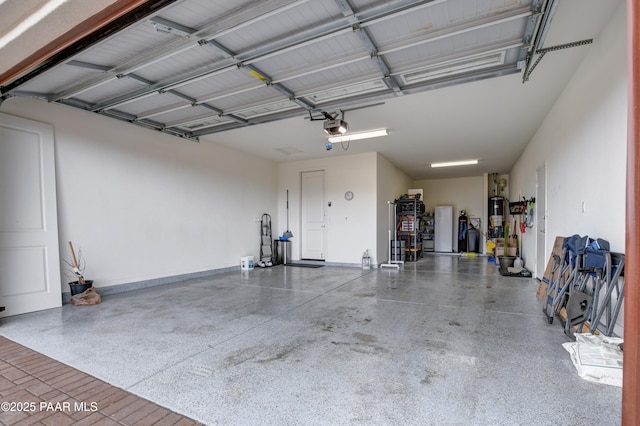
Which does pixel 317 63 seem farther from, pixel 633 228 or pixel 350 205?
pixel 350 205

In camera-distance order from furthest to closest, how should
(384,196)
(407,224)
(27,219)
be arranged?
(407,224), (384,196), (27,219)

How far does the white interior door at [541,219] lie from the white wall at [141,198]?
637cm

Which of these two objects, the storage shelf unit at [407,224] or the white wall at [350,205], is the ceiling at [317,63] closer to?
the white wall at [350,205]

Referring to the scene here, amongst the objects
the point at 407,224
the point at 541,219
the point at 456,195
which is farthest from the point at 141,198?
the point at 456,195

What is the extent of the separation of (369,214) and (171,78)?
5.48 metres

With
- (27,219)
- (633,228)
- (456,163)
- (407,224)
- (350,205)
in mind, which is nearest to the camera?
(633,228)

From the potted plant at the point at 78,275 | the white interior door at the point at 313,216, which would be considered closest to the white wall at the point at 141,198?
the potted plant at the point at 78,275

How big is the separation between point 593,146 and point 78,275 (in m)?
6.69

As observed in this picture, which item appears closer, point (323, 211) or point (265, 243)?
point (265, 243)

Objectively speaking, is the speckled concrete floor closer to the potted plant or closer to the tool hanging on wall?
the potted plant

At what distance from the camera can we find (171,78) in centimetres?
371

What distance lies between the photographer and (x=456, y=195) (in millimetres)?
12477

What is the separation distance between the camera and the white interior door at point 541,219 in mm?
5559

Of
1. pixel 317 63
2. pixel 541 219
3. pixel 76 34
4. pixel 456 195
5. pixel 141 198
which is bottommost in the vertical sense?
pixel 541 219
